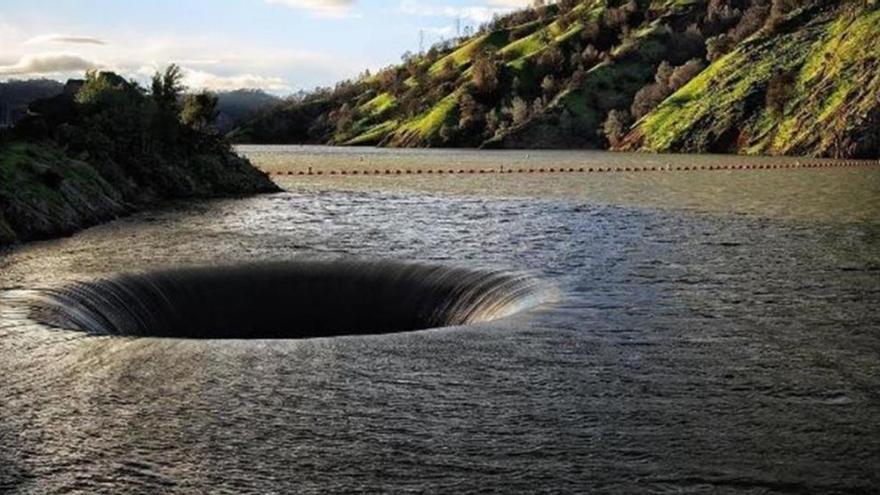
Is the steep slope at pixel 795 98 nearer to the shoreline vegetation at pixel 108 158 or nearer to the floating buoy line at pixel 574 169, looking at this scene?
the floating buoy line at pixel 574 169

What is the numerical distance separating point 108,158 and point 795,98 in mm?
124740

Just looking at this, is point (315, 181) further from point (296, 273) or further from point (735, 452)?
point (735, 452)

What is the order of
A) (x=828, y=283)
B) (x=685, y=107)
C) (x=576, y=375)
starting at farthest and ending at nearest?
(x=685, y=107), (x=828, y=283), (x=576, y=375)

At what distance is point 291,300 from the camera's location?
3694 cm

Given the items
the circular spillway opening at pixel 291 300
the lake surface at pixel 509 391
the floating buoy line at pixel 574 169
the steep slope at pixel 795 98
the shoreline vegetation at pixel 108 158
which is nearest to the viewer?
the lake surface at pixel 509 391

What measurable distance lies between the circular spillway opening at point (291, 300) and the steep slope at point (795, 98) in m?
116

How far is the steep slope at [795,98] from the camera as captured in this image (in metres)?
142

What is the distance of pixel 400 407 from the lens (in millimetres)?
20234

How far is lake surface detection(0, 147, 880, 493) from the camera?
16.6 metres

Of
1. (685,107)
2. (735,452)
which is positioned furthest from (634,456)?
(685,107)

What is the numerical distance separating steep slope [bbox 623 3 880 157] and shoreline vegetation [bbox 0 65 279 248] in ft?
310

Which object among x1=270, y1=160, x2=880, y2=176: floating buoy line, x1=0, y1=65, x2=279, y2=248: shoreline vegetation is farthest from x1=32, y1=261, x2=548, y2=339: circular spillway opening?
x1=270, y1=160, x2=880, y2=176: floating buoy line

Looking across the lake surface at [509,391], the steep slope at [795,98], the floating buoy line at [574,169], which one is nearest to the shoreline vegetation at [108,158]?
the lake surface at [509,391]

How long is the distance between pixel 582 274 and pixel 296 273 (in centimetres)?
1131
